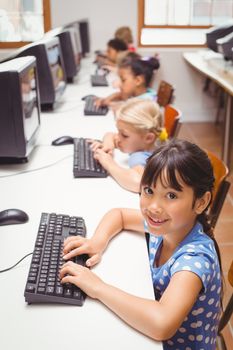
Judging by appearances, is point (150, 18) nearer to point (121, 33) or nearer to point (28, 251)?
point (121, 33)

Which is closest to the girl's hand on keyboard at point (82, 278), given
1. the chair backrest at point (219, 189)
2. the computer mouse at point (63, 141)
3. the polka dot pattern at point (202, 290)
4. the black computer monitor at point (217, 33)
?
the polka dot pattern at point (202, 290)

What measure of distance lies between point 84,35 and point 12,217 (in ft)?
11.3

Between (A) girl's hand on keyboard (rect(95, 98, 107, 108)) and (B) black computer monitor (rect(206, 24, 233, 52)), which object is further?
(B) black computer monitor (rect(206, 24, 233, 52))

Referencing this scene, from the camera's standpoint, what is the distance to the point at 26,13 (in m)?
3.26

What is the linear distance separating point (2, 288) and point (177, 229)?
1.37ft

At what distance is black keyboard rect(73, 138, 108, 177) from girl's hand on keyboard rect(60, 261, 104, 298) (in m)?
0.68

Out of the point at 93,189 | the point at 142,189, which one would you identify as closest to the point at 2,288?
the point at 142,189

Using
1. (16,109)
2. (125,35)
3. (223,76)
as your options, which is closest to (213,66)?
(223,76)

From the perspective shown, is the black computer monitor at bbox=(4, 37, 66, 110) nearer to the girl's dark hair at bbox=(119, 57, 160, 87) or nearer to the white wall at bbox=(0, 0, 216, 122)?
the girl's dark hair at bbox=(119, 57, 160, 87)

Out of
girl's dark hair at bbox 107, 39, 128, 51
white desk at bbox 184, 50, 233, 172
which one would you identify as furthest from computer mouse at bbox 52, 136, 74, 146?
girl's dark hair at bbox 107, 39, 128, 51

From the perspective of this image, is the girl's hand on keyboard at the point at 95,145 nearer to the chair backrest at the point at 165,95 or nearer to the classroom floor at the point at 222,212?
the classroom floor at the point at 222,212

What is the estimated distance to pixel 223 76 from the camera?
358 cm

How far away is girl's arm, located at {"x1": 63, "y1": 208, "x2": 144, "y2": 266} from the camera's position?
1092mm

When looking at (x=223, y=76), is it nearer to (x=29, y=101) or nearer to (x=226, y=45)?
(x=226, y=45)
